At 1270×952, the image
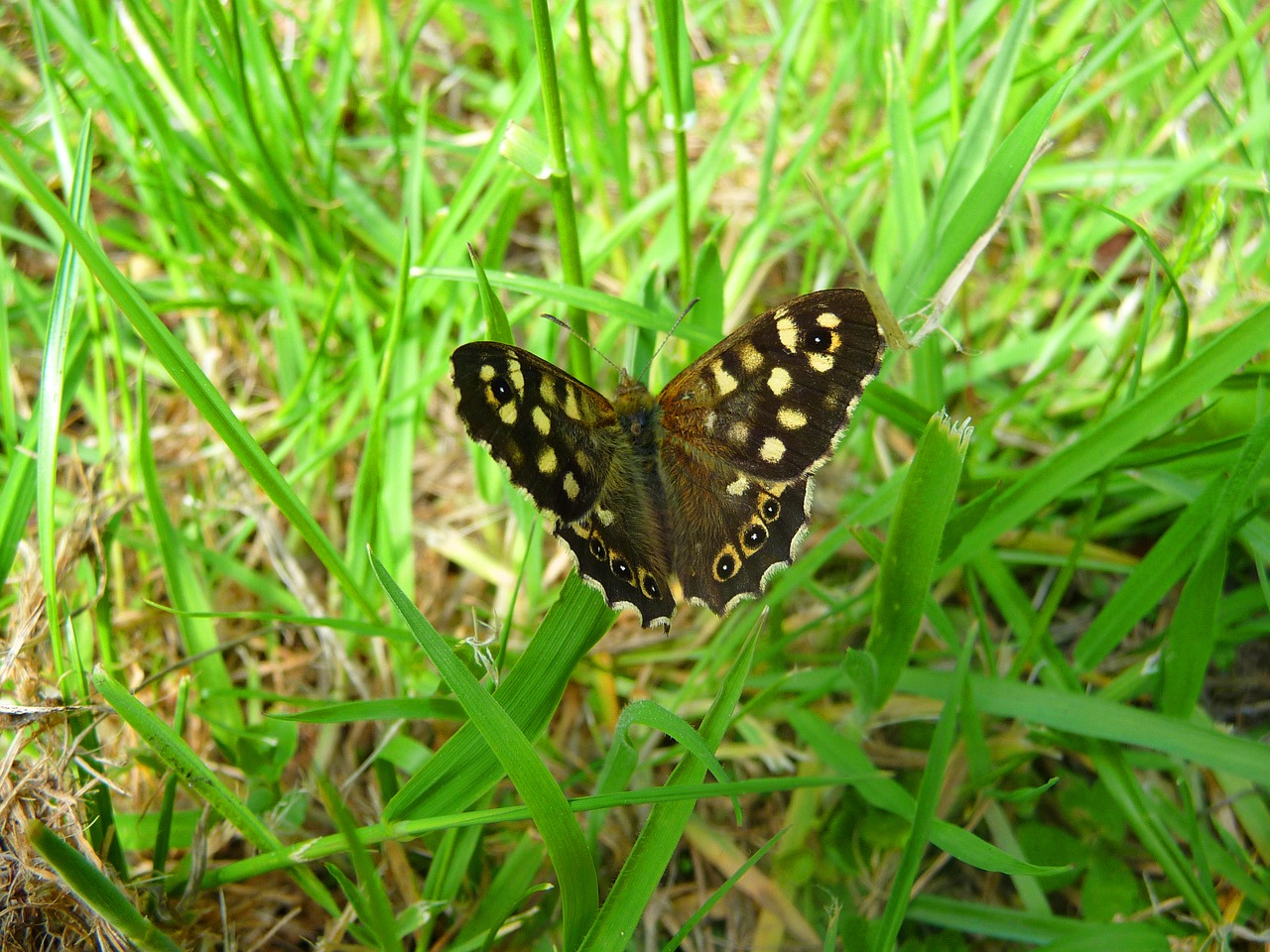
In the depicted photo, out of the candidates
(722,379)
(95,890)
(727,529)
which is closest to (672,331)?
(722,379)

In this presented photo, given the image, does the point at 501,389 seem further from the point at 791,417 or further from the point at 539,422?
the point at 791,417

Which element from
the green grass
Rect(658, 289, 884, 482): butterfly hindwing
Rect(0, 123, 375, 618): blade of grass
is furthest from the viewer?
Rect(658, 289, 884, 482): butterfly hindwing

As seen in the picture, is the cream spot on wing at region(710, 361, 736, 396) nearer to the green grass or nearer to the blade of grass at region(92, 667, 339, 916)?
the green grass

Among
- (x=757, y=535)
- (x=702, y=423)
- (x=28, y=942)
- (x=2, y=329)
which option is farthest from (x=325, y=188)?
(x=28, y=942)

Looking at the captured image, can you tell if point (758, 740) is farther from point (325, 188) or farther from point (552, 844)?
point (325, 188)

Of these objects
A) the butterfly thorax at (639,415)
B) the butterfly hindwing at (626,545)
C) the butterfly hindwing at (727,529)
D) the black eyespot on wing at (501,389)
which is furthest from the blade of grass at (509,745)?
the butterfly thorax at (639,415)

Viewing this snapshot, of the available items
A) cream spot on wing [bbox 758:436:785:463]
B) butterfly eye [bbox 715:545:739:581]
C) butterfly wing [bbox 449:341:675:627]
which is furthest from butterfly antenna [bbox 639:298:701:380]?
butterfly eye [bbox 715:545:739:581]
